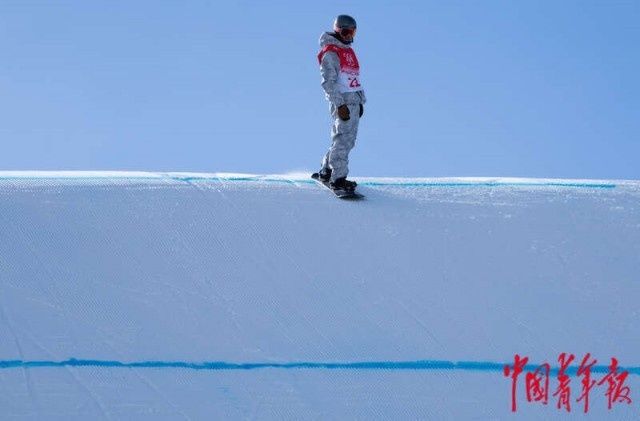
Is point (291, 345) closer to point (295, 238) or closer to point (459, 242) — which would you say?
point (295, 238)

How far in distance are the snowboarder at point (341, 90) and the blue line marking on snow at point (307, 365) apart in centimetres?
115

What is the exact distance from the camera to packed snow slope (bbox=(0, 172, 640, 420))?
3580mm

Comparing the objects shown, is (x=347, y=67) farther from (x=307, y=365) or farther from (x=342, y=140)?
(x=307, y=365)

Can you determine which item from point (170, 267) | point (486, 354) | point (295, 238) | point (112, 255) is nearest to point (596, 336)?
point (486, 354)

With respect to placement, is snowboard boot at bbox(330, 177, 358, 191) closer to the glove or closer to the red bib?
the glove

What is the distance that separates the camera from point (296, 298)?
393 centimetres

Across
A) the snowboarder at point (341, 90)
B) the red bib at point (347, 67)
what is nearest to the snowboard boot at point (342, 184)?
the snowboarder at point (341, 90)

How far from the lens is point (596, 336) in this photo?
3.92 metres

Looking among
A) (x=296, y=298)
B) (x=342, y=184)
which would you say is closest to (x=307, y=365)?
(x=296, y=298)

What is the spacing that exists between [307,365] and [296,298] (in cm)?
35

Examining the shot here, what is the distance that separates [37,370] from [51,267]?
1.81ft

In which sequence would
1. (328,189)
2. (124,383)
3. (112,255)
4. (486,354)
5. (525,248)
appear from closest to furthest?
(124,383) < (486,354) < (112,255) < (525,248) < (328,189)

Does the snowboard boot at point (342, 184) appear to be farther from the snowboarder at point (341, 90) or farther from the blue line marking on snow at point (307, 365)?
the blue line marking on snow at point (307, 365)

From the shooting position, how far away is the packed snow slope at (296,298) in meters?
3.58
